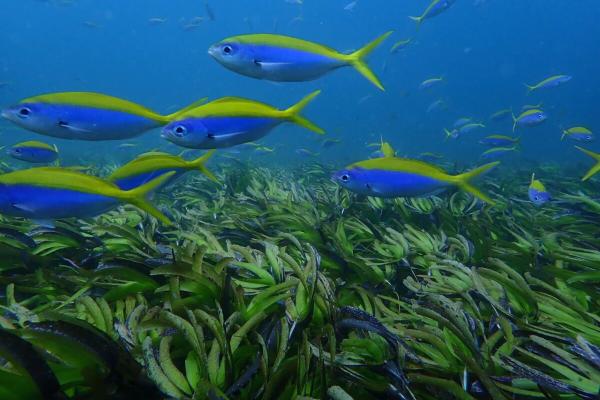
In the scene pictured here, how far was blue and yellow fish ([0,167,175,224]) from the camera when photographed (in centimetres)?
204

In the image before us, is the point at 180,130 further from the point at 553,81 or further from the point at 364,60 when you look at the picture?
the point at 553,81

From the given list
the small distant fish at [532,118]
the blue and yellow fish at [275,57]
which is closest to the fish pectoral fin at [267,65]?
the blue and yellow fish at [275,57]

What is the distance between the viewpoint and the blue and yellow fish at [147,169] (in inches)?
114

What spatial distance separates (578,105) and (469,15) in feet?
166

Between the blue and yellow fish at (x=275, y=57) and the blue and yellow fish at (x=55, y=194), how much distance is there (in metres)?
1.49

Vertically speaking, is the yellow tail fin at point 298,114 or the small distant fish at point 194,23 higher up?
the small distant fish at point 194,23

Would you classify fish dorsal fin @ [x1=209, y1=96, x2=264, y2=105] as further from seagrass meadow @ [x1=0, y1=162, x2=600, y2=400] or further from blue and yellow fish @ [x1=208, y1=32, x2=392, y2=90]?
seagrass meadow @ [x1=0, y1=162, x2=600, y2=400]

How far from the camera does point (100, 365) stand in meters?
1.20

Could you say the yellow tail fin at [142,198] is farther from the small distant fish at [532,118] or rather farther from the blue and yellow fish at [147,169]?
the small distant fish at [532,118]

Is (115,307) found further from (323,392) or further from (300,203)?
(300,203)

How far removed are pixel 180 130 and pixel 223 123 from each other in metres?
0.32

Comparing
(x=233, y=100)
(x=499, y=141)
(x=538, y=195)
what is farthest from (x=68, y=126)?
(x=499, y=141)

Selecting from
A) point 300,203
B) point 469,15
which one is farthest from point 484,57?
point 300,203

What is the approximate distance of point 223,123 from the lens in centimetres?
277
